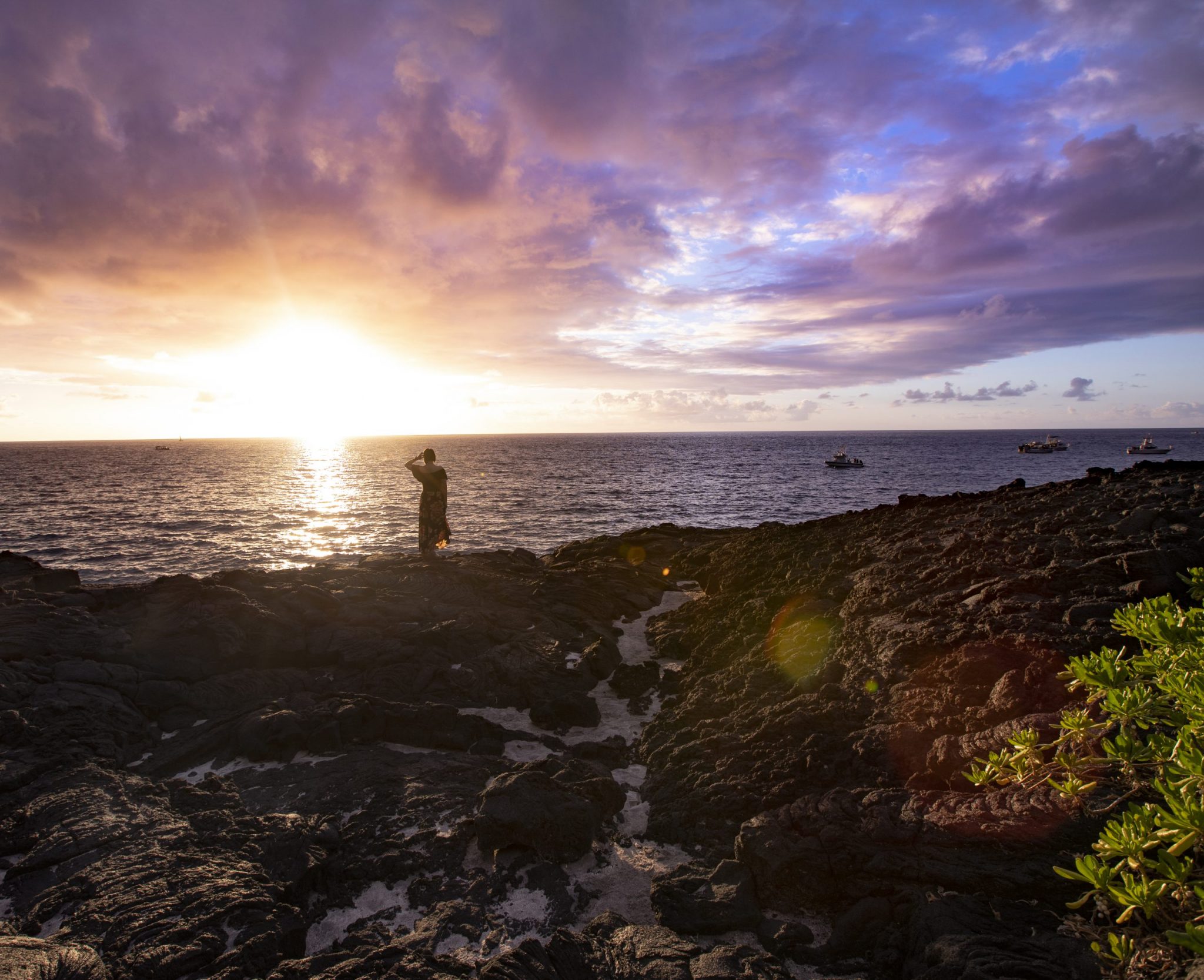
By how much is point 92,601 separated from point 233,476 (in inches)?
3514

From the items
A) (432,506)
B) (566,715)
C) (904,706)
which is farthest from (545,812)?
(432,506)

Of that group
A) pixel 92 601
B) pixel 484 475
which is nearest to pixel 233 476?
pixel 484 475

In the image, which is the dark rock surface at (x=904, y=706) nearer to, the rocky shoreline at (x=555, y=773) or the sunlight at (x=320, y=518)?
the rocky shoreline at (x=555, y=773)

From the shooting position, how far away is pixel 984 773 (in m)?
4.77

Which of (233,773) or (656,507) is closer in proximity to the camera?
(233,773)

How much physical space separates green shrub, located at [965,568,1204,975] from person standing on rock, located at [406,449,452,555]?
15.0 metres

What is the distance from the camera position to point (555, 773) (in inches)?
323

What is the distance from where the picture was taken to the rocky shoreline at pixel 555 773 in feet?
18.1

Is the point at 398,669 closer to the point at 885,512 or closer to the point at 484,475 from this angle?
the point at 885,512

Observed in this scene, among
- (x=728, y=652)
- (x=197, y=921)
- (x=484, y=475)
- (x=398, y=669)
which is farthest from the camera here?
(x=484, y=475)

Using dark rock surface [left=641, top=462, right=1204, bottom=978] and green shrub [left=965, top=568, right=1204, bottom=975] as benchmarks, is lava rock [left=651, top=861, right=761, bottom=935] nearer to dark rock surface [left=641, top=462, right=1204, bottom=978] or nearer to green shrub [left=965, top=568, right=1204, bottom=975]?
dark rock surface [left=641, top=462, right=1204, bottom=978]

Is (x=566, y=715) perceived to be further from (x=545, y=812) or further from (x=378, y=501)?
(x=378, y=501)

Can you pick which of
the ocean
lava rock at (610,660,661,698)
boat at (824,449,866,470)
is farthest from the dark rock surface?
boat at (824,449,866,470)

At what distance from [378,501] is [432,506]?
4239cm
